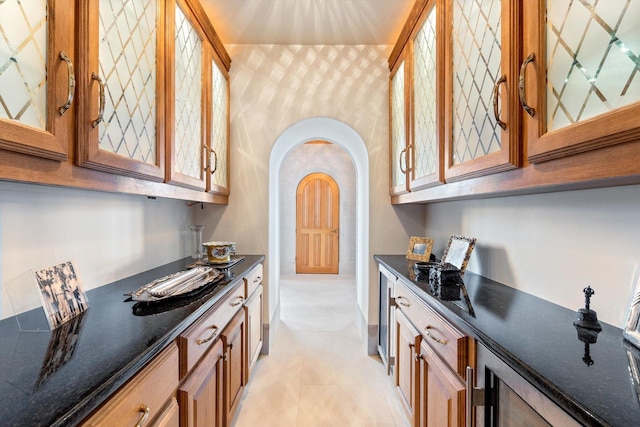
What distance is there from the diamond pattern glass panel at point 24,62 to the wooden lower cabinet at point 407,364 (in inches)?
66.2

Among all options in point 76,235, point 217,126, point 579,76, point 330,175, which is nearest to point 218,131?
point 217,126

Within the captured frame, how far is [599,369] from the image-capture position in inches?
28.3

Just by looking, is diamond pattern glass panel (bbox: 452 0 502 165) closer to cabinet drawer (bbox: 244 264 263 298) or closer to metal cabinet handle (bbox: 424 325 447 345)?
metal cabinet handle (bbox: 424 325 447 345)

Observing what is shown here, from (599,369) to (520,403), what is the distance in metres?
0.21

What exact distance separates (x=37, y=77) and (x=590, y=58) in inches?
57.1

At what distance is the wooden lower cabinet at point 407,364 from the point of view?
1513 millimetres

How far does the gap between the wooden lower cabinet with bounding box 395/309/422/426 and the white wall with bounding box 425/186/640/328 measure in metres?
0.56

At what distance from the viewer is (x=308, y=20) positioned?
7.57 ft

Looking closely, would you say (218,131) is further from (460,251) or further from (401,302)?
(460,251)

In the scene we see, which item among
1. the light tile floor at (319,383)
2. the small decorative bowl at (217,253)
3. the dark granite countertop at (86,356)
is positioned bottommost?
the light tile floor at (319,383)

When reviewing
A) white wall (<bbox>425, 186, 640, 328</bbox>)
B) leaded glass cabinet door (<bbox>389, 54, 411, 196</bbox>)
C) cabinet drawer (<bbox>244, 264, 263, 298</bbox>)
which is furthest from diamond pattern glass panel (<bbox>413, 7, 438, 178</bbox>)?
cabinet drawer (<bbox>244, 264, 263, 298</bbox>)

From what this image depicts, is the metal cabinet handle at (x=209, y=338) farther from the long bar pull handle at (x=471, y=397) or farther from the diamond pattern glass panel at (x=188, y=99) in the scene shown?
→ the long bar pull handle at (x=471, y=397)

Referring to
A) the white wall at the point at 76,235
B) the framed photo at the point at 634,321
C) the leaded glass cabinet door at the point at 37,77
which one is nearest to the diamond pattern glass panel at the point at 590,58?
the framed photo at the point at 634,321

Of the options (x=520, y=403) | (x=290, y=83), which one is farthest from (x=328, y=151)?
(x=520, y=403)
